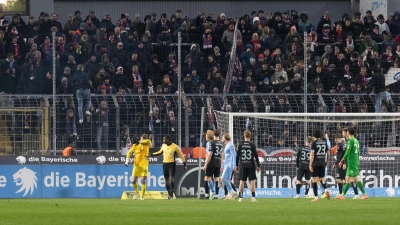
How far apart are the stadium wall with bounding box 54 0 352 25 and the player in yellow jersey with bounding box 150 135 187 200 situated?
12.8m

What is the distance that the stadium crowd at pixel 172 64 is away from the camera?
92.8 ft

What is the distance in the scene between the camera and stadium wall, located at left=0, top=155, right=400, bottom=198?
95.3 feet

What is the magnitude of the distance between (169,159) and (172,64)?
4026 millimetres

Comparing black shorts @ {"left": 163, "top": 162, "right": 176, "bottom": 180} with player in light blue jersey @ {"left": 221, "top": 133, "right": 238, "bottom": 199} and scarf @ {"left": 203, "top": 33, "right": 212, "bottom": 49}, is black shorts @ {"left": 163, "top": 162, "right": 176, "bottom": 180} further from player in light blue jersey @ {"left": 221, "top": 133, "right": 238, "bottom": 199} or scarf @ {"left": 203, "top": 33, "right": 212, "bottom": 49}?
scarf @ {"left": 203, "top": 33, "right": 212, "bottom": 49}

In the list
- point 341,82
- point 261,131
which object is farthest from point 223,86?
point 341,82

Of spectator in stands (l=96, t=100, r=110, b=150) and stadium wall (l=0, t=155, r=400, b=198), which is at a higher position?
spectator in stands (l=96, t=100, r=110, b=150)

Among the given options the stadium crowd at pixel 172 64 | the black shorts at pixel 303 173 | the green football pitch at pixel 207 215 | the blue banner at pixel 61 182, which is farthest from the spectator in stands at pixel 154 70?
the green football pitch at pixel 207 215

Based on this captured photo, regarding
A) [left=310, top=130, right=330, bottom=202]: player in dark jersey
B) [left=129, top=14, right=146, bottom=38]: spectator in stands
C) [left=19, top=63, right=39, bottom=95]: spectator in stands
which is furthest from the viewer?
[left=129, top=14, right=146, bottom=38]: spectator in stands

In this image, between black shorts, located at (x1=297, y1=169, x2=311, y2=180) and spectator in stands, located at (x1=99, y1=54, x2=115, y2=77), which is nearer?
black shorts, located at (x1=297, y1=169, x2=311, y2=180)

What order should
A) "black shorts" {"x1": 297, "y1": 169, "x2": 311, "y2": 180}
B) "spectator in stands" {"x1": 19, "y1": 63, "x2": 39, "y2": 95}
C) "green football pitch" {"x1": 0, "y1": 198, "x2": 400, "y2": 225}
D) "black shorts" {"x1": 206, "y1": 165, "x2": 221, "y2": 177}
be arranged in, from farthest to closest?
"spectator in stands" {"x1": 19, "y1": 63, "x2": 39, "y2": 95} → "black shorts" {"x1": 297, "y1": 169, "x2": 311, "y2": 180} → "black shorts" {"x1": 206, "y1": 165, "x2": 221, "y2": 177} → "green football pitch" {"x1": 0, "y1": 198, "x2": 400, "y2": 225}

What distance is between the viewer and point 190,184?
2945cm

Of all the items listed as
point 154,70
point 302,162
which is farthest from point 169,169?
point 154,70

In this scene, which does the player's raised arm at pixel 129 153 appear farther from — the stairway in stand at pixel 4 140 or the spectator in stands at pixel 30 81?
the stairway in stand at pixel 4 140

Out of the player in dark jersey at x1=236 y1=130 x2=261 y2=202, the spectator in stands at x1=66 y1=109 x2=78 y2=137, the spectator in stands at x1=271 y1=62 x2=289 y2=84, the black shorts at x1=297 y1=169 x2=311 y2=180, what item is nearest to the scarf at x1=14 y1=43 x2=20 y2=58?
the spectator in stands at x1=66 y1=109 x2=78 y2=137
